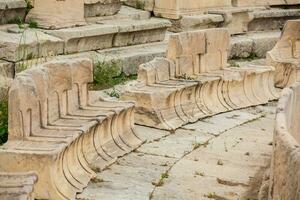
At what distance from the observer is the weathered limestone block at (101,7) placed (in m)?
10.5

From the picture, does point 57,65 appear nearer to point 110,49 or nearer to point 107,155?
point 107,155

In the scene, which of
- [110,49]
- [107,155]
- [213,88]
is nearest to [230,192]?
[107,155]

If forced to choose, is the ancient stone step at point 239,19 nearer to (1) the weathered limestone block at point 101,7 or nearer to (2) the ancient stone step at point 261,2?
(2) the ancient stone step at point 261,2

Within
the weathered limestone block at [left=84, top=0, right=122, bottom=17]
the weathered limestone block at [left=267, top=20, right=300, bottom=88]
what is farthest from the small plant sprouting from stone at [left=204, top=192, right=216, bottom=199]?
the weathered limestone block at [left=84, top=0, right=122, bottom=17]

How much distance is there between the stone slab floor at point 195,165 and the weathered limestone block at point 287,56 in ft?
6.27

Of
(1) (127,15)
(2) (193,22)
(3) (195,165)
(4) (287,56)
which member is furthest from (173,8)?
(3) (195,165)

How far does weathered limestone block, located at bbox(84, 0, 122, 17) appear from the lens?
10.5m

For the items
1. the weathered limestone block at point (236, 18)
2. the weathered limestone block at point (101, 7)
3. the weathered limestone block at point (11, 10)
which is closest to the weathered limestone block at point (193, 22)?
the weathered limestone block at point (236, 18)

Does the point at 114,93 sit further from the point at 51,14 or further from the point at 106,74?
the point at 51,14

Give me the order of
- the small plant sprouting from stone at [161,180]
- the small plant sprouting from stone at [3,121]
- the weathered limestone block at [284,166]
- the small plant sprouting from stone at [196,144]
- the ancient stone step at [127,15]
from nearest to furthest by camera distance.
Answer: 1. the weathered limestone block at [284,166]
2. the small plant sprouting from stone at [161,180]
3. the small plant sprouting from stone at [3,121]
4. the small plant sprouting from stone at [196,144]
5. the ancient stone step at [127,15]

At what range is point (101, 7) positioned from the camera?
10805mm

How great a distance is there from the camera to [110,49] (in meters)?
9.99

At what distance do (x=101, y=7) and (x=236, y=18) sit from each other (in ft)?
10.4

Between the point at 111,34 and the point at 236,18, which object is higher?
the point at 236,18
